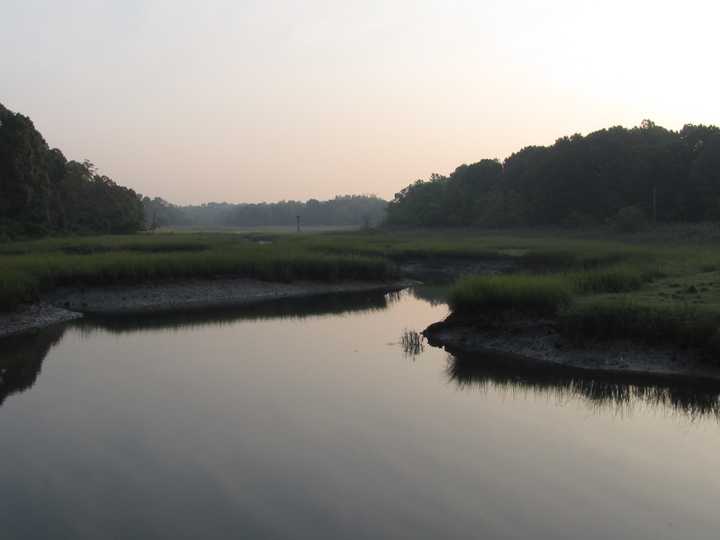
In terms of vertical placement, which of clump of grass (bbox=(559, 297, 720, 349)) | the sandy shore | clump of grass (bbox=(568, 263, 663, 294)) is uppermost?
clump of grass (bbox=(568, 263, 663, 294))

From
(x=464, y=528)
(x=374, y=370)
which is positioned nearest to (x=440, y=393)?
(x=374, y=370)

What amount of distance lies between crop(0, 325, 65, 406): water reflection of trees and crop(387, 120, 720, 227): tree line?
49.2 m

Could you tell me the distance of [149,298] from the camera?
3000 cm

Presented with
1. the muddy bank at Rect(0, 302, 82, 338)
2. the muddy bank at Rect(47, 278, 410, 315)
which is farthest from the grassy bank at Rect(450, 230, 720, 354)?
the muddy bank at Rect(47, 278, 410, 315)

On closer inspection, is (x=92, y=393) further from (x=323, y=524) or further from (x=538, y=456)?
(x=538, y=456)

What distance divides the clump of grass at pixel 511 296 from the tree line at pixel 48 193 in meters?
38.2

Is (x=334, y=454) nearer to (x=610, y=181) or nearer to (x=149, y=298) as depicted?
(x=149, y=298)

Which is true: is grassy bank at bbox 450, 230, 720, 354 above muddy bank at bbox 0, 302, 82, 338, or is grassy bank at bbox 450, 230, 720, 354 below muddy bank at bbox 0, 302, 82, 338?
above

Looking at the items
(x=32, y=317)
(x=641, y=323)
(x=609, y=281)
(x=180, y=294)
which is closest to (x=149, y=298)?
(x=180, y=294)

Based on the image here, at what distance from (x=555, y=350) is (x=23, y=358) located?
14.0 meters

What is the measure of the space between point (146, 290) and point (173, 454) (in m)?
20.7

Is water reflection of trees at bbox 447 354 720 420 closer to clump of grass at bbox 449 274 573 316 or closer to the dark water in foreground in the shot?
the dark water in foreground

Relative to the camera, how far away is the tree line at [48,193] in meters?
52.4

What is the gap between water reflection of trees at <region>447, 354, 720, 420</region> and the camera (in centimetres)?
1389
